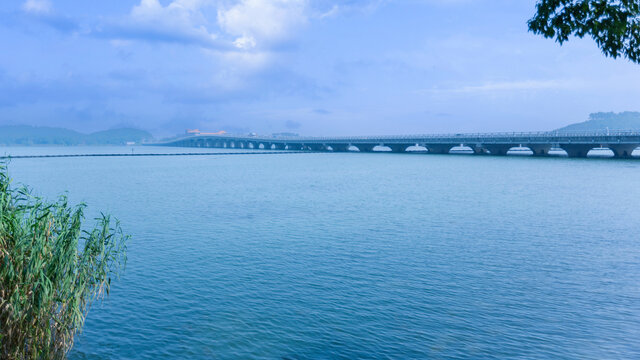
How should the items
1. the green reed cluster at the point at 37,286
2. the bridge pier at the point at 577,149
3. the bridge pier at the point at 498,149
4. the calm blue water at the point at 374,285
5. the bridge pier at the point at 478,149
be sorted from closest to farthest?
1. the green reed cluster at the point at 37,286
2. the calm blue water at the point at 374,285
3. the bridge pier at the point at 577,149
4. the bridge pier at the point at 498,149
5. the bridge pier at the point at 478,149

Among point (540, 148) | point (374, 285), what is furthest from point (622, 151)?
point (374, 285)

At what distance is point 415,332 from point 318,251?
44.0 ft

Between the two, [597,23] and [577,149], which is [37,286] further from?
[577,149]

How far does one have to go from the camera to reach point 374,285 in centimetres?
2350

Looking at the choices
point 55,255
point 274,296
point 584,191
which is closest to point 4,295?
point 55,255

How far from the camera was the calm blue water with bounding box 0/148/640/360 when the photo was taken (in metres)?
16.9

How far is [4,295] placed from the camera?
491 inches

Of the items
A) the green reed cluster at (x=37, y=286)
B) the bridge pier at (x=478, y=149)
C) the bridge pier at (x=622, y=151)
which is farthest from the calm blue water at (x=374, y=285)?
the bridge pier at (x=478, y=149)

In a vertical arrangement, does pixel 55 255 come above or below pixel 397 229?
above

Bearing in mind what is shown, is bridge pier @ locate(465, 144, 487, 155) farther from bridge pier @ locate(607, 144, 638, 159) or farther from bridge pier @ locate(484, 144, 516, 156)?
bridge pier @ locate(607, 144, 638, 159)

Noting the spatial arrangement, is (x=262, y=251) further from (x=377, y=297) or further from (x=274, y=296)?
(x=377, y=297)

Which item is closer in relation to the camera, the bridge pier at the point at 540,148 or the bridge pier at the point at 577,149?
the bridge pier at the point at 577,149

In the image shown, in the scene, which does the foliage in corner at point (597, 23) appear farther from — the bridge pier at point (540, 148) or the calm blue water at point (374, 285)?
the bridge pier at point (540, 148)

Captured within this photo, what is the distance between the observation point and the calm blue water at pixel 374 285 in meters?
16.9
